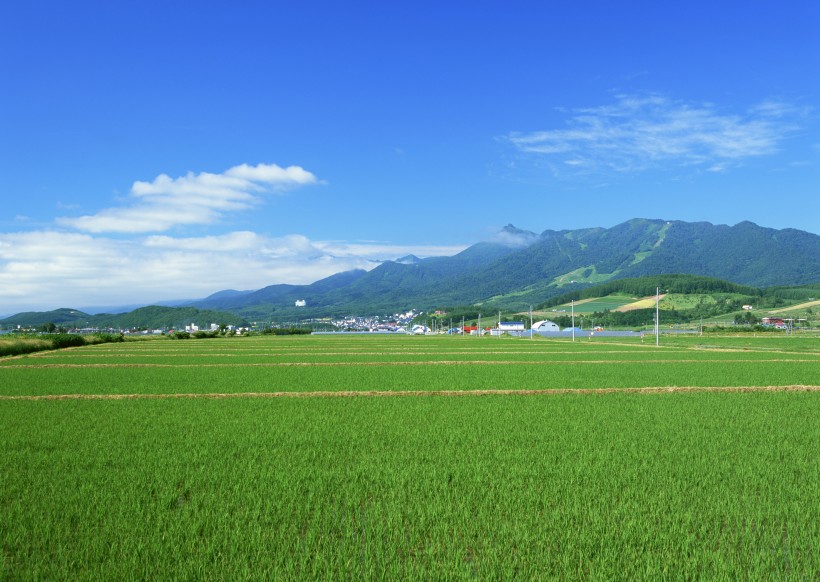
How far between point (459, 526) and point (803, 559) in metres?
3.25

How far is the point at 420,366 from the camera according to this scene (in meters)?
32.0

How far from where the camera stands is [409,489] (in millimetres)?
8180

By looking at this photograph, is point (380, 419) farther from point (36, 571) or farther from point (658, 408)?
point (36, 571)

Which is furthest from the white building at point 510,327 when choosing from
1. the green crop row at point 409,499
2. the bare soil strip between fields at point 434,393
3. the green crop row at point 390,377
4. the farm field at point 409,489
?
the green crop row at point 409,499

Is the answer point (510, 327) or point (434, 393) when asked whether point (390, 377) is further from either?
point (510, 327)

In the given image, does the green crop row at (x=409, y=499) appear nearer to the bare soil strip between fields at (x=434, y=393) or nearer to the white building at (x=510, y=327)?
the bare soil strip between fields at (x=434, y=393)

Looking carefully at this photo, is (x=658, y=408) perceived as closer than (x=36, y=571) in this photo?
No

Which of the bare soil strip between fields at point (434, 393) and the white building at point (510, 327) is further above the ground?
the bare soil strip between fields at point (434, 393)

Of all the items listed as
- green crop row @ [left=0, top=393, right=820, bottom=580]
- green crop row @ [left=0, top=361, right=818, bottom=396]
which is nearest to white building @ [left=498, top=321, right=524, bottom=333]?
green crop row @ [left=0, top=361, right=818, bottom=396]

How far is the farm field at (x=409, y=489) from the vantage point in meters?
5.96

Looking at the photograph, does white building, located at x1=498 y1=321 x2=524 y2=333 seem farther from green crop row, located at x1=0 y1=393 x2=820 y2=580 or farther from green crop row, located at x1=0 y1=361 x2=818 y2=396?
green crop row, located at x1=0 y1=393 x2=820 y2=580

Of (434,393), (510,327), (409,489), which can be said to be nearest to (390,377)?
(434,393)

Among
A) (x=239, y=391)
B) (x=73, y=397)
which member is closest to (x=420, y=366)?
(x=239, y=391)

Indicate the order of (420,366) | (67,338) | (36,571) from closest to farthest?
→ (36,571), (420,366), (67,338)
